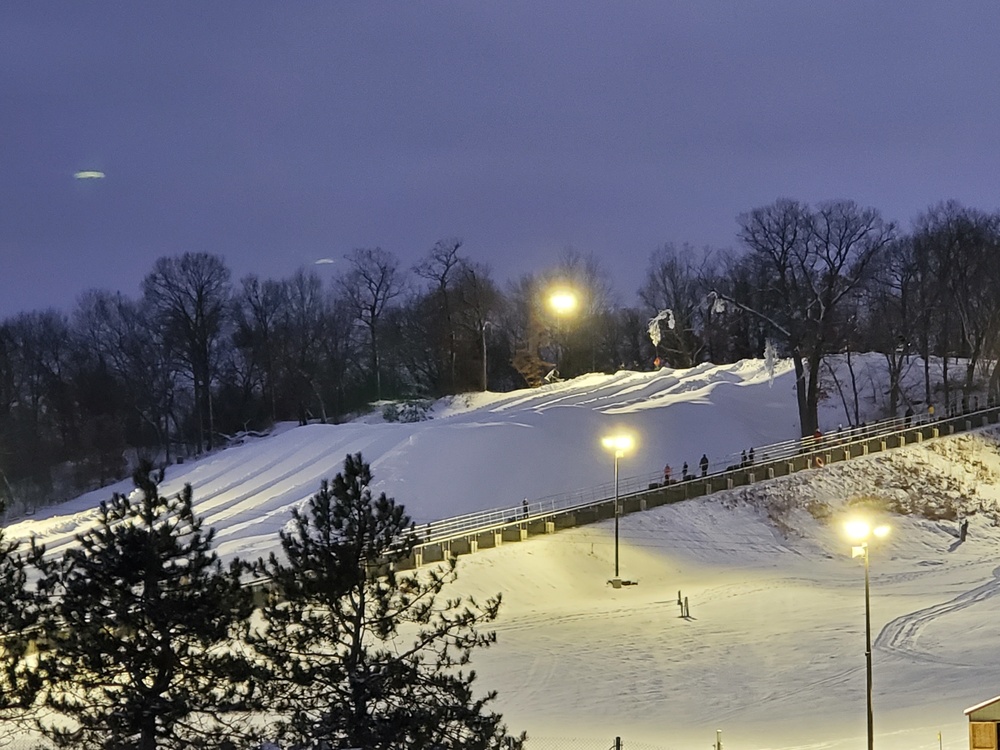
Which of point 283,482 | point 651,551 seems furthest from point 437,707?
point 283,482

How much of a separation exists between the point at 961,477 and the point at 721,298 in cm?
1297

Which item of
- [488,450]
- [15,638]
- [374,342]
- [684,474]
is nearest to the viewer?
[15,638]

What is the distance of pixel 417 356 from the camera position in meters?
72.0

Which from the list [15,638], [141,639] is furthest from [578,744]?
[15,638]

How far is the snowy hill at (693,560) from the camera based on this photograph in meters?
21.5

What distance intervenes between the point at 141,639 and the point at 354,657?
Result: 2.58 m

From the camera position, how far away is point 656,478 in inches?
1785

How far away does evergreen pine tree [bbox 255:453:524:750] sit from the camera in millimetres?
13375

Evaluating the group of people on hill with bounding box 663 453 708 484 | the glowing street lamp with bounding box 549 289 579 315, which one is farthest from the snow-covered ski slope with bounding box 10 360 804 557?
the glowing street lamp with bounding box 549 289 579 315

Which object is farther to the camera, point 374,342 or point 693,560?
point 374,342

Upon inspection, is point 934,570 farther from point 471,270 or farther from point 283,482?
point 471,270

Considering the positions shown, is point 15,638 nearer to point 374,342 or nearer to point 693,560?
point 693,560

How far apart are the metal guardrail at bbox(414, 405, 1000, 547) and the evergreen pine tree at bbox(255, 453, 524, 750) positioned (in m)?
15.5

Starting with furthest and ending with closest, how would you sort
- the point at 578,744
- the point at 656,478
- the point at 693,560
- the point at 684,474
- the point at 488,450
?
→ the point at 656,478, the point at 488,450, the point at 684,474, the point at 693,560, the point at 578,744
